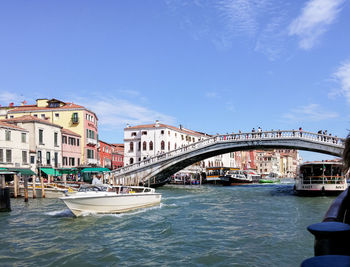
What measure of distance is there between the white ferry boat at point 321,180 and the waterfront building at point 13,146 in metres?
19.3

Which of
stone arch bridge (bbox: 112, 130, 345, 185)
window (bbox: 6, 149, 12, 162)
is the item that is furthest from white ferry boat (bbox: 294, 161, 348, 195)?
window (bbox: 6, 149, 12, 162)

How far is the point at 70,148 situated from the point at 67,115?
3625 mm

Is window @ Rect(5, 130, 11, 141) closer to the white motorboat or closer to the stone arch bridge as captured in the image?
the stone arch bridge

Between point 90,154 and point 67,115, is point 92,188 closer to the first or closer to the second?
point 67,115

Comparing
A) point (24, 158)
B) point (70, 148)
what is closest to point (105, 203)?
point (24, 158)

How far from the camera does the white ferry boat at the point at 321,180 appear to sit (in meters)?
20.2

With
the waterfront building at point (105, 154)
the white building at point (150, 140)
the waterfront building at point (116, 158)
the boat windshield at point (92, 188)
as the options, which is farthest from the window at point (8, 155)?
the waterfront building at point (116, 158)

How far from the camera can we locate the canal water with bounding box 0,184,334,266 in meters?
6.47

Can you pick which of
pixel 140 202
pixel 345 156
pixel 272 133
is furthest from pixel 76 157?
pixel 345 156

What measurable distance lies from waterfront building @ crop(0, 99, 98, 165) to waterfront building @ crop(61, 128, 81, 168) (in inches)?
25.1

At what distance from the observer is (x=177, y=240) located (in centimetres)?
797

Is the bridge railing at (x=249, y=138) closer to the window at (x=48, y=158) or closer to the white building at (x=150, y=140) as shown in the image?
the window at (x=48, y=158)

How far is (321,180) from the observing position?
2028 cm

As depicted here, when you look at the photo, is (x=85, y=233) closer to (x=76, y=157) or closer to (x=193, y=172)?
(x=76, y=157)
